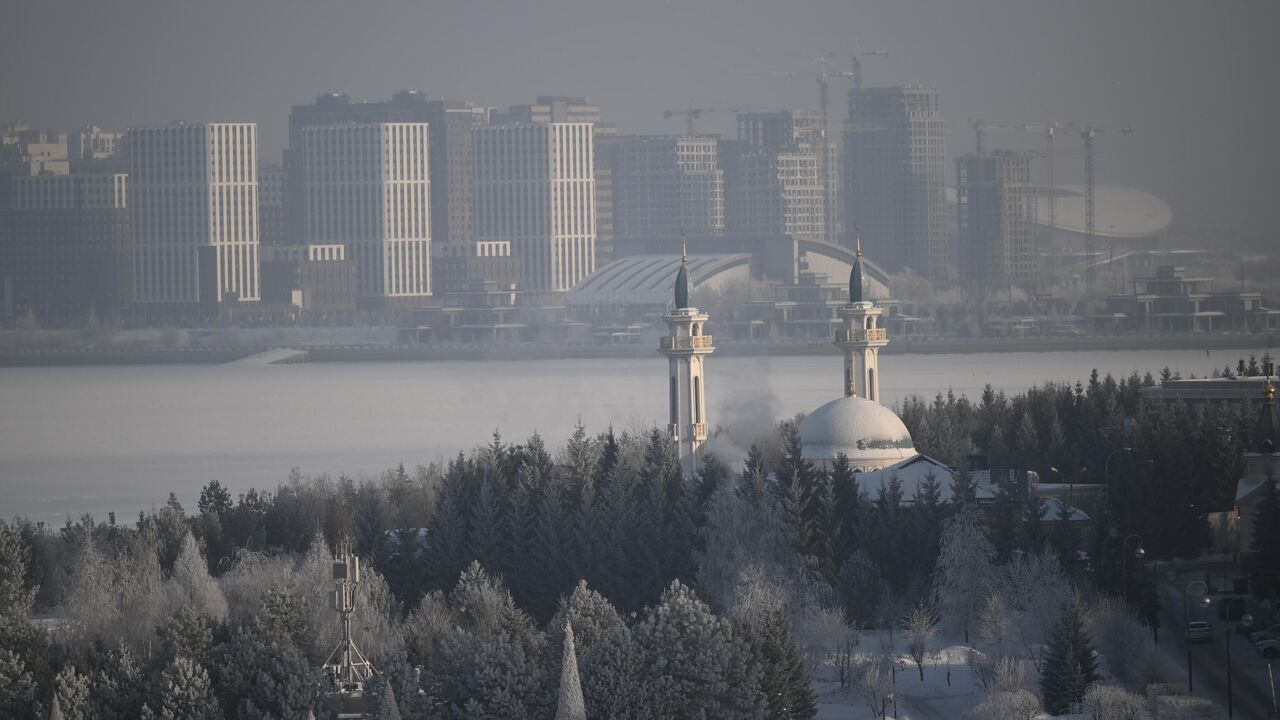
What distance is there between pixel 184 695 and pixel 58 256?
548 feet

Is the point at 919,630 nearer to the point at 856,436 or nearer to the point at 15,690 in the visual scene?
the point at 856,436

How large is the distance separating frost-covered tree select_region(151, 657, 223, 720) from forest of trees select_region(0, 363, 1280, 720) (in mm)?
38

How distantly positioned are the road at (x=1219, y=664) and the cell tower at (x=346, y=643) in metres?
10.7

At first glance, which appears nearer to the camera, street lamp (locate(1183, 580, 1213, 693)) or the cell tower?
the cell tower

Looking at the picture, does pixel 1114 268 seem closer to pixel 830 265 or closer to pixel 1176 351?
pixel 830 265

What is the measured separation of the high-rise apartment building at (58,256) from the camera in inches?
7623

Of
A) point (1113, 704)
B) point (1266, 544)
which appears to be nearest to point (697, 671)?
point (1113, 704)

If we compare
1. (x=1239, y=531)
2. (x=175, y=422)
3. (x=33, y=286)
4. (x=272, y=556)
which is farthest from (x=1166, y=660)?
(x=33, y=286)

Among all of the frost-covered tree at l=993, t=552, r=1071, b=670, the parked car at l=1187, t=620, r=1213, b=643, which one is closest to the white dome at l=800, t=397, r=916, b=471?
the frost-covered tree at l=993, t=552, r=1071, b=670

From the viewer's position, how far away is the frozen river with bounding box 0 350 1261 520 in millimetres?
82125

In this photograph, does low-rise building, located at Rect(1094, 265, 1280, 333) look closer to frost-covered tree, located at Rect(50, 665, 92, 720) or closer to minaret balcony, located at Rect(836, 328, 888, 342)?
minaret balcony, located at Rect(836, 328, 888, 342)

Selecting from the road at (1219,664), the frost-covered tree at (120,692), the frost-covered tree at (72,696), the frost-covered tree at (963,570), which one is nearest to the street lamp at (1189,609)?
the road at (1219,664)

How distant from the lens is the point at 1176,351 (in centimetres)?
14538

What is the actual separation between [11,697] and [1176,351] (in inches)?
4561
